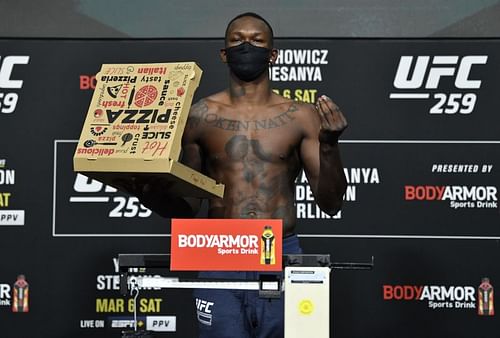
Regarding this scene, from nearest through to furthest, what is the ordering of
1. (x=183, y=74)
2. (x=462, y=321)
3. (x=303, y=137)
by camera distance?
(x=183, y=74) < (x=303, y=137) < (x=462, y=321)

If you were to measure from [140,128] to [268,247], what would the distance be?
550 mm

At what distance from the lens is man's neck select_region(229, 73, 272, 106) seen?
3.76 meters

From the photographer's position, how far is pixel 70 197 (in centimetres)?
494

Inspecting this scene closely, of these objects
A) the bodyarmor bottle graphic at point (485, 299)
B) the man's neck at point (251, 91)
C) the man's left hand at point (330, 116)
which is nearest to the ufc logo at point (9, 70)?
the man's neck at point (251, 91)

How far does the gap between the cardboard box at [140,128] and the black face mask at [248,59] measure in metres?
0.42

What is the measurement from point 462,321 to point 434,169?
0.75 meters

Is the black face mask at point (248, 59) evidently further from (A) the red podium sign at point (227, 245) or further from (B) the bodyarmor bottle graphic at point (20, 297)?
(B) the bodyarmor bottle graphic at point (20, 297)

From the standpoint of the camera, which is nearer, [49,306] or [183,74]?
[183,74]

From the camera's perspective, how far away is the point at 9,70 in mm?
4961

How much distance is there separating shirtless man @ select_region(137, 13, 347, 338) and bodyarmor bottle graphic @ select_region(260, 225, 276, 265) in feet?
1.61

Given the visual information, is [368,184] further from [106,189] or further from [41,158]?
[41,158]

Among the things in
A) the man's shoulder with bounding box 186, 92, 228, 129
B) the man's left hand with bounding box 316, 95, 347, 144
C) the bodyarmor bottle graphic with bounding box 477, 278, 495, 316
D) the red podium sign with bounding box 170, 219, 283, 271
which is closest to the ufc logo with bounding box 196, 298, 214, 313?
the red podium sign with bounding box 170, 219, 283, 271

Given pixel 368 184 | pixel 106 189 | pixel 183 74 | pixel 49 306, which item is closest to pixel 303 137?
pixel 183 74

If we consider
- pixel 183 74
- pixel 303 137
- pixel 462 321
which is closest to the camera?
pixel 183 74
